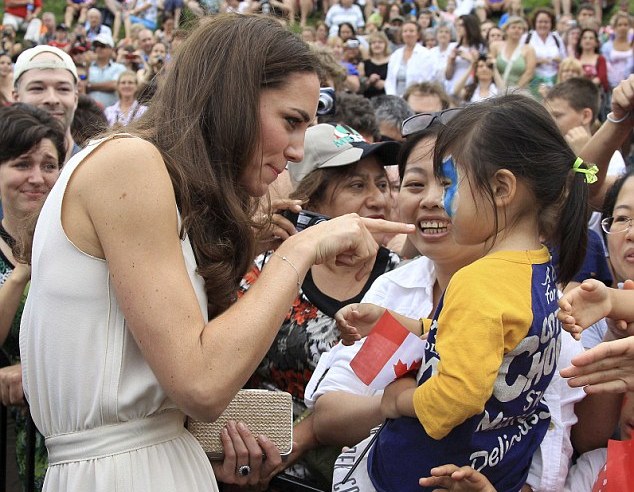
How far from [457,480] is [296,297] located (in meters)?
0.63

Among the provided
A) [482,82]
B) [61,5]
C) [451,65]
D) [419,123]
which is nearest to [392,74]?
[451,65]

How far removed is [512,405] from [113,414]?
3.31ft

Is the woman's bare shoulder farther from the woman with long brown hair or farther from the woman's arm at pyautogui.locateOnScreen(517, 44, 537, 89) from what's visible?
the woman's arm at pyautogui.locateOnScreen(517, 44, 537, 89)

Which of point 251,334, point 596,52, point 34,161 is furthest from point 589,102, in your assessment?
point 596,52

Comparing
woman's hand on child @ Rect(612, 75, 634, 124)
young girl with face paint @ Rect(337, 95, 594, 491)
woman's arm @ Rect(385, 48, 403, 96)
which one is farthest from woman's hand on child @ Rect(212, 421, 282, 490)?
woman's arm @ Rect(385, 48, 403, 96)

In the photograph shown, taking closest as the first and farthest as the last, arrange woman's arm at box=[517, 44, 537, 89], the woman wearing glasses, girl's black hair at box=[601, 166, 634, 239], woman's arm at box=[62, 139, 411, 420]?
woman's arm at box=[62, 139, 411, 420] → girl's black hair at box=[601, 166, 634, 239] → the woman wearing glasses → woman's arm at box=[517, 44, 537, 89]

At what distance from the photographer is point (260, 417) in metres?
2.51

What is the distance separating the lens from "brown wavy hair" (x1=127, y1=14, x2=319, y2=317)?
1.90 m

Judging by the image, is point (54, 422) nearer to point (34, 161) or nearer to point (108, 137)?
point (108, 137)

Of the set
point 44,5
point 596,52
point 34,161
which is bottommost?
point 44,5

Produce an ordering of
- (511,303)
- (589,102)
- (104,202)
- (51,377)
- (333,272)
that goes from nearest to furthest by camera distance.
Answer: (104,202), (51,377), (511,303), (333,272), (589,102)

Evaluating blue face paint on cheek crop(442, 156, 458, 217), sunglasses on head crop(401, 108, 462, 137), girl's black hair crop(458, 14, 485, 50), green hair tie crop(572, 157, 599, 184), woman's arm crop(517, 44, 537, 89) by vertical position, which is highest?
green hair tie crop(572, 157, 599, 184)

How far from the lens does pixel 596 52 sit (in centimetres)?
1182

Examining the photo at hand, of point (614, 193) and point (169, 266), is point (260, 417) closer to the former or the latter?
point (169, 266)
